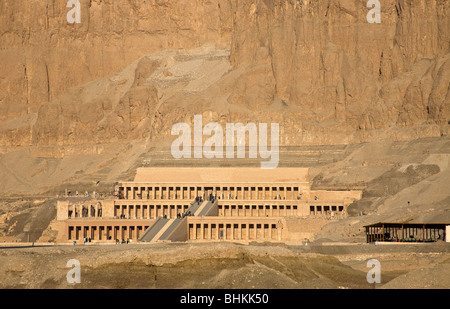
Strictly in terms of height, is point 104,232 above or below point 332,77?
below

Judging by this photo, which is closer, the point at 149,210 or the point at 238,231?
the point at 238,231

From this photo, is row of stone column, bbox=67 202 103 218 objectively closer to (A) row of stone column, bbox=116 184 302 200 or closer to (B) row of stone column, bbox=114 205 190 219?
(B) row of stone column, bbox=114 205 190 219

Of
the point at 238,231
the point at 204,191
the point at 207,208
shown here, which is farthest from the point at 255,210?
the point at 238,231

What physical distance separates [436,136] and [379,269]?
239 feet

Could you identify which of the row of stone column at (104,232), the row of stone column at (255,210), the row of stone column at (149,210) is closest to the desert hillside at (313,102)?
the row of stone column at (255,210)

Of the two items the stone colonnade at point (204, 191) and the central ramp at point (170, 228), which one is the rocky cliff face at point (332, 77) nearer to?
the stone colonnade at point (204, 191)

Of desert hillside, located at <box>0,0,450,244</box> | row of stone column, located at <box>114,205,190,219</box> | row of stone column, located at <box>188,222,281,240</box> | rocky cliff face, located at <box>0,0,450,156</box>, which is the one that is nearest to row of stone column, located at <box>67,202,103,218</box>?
row of stone column, located at <box>114,205,190,219</box>

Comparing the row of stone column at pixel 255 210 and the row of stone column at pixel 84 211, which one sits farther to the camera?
the row of stone column at pixel 255 210

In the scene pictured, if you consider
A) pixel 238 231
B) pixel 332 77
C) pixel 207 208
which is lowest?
pixel 238 231

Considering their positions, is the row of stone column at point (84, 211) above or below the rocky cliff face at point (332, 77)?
below

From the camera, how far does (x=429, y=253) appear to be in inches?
3597

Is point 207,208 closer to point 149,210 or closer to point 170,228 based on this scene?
point 149,210
